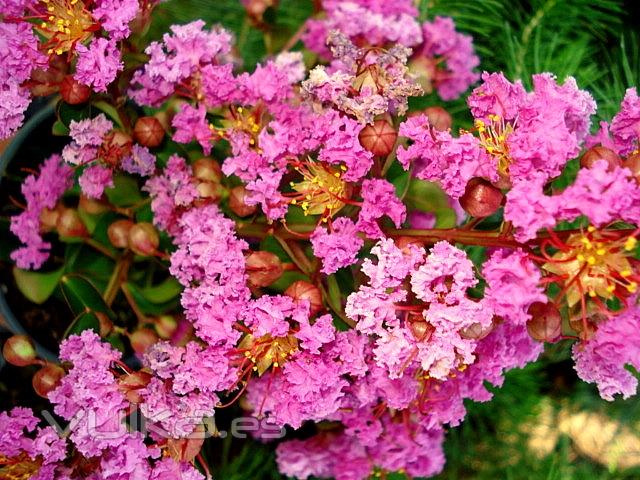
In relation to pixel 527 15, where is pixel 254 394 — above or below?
below

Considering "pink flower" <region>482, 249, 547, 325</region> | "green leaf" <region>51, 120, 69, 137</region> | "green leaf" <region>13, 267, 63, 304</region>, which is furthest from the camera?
"green leaf" <region>13, 267, 63, 304</region>

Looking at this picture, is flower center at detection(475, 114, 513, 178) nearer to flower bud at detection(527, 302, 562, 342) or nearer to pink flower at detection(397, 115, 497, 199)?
pink flower at detection(397, 115, 497, 199)

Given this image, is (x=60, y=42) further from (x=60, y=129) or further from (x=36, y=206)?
(x=36, y=206)

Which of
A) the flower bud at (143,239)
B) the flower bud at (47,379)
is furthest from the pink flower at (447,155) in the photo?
the flower bud at (47,379)

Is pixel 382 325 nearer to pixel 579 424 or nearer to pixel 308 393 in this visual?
pixel 308 393

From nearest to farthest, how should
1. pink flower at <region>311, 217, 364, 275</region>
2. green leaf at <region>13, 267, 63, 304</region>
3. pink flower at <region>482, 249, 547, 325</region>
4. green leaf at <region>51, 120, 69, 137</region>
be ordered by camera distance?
pink flower at <region>482, 249, 547, 325</region> < pink flower at <region>311, 217, 364, 275</region> < green leaf at <region>51, 120, 69, 137</region> < green leaf at <region>13, 267, 63, 304</region>

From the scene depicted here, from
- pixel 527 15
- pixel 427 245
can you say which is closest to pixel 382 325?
pixel 427 245

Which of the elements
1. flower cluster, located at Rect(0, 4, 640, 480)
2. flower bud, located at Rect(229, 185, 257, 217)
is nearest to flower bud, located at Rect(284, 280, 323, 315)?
flower cluster, located at Rect(0, 4, 640, 480)
